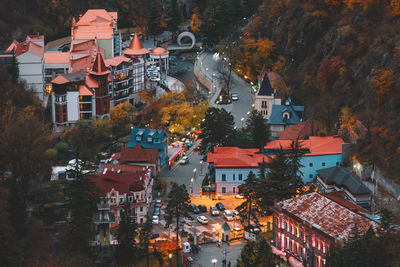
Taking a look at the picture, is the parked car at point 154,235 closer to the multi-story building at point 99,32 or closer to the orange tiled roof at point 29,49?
the orange tiled roof at point 29,49

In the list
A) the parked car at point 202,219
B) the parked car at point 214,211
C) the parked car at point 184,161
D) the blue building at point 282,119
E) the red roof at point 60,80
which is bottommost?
the parked car at point 202,219

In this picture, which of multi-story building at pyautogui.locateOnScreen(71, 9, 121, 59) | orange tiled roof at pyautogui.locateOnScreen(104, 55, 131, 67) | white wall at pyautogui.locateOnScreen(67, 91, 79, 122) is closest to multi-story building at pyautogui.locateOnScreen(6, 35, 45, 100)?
white wall at pyautogui.locateOnScreen(67, 91, 79, 122)

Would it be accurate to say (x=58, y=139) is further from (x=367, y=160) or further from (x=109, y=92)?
(x=367, y=160)

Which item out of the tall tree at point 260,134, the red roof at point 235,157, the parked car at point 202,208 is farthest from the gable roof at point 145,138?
the parked car at point 202,208

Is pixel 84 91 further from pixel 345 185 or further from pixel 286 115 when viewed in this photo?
pixel 345 185

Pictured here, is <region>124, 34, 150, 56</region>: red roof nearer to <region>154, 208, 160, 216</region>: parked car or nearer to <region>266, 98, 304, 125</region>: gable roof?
<region>266, 98, 304, 125</region>: gable roof

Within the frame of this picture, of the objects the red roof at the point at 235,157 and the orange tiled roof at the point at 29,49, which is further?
the orange tiled roof at the point at 29,49
